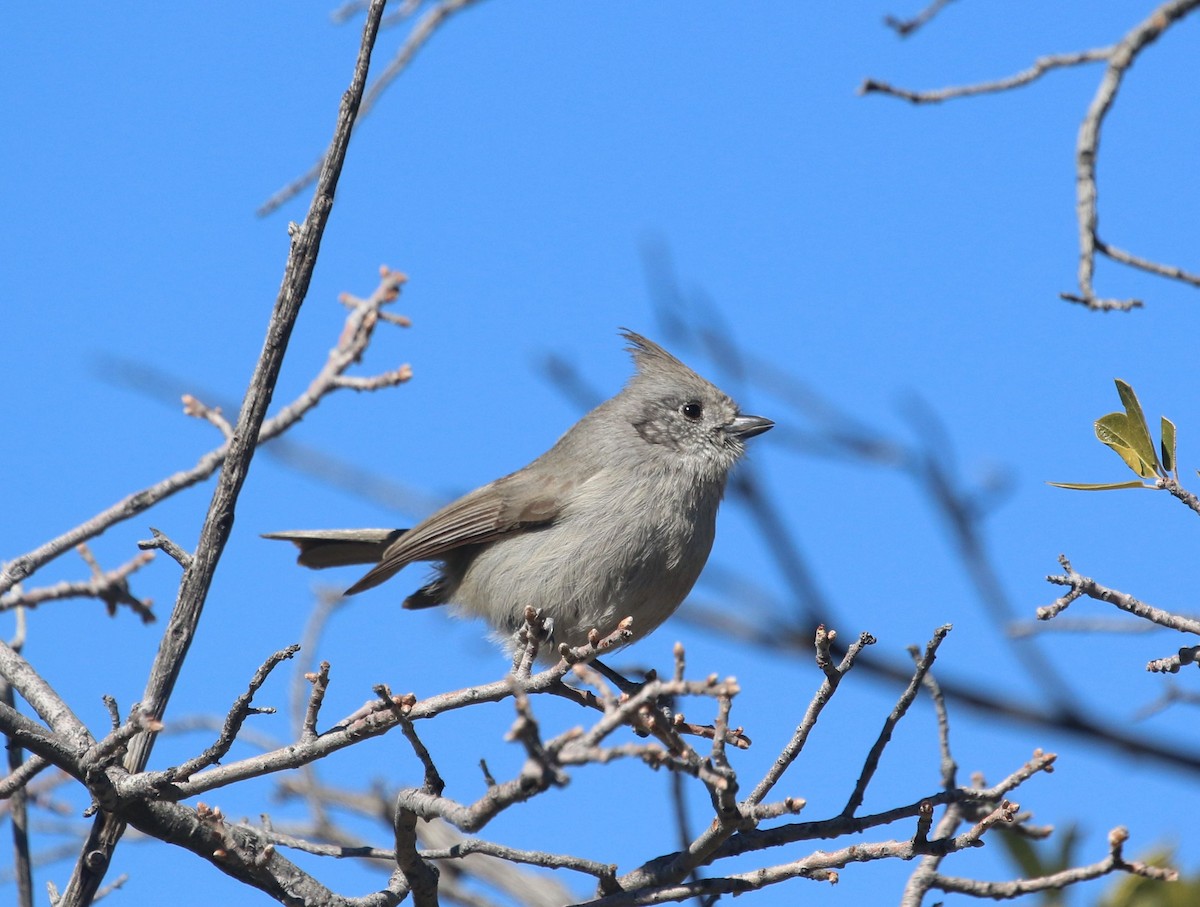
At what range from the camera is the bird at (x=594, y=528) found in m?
4.31

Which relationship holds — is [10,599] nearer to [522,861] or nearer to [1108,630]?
[522,861]

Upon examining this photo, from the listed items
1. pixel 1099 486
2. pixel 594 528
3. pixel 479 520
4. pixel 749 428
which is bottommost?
pixel 1099 486

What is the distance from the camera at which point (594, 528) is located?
441 cm

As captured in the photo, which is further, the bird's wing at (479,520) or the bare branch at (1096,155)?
the bird's wing at (479,520)

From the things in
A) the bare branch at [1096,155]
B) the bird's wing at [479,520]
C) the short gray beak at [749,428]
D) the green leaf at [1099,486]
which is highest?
the short gray beak at [749,428]

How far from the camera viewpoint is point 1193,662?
231cm

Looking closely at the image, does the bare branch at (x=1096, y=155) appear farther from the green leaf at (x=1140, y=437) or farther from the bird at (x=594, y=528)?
the bird at (x=594, y=528)

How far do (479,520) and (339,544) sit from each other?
738 mm

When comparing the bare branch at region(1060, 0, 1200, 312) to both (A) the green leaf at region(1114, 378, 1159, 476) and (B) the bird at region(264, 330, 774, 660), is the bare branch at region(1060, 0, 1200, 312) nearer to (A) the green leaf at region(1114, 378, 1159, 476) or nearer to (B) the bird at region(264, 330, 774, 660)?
(A) the green leaf at region(1114, 378, 1159, 476)

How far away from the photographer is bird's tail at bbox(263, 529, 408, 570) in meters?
5.11

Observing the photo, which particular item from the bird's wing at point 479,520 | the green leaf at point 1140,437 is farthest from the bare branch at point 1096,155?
the bird's wing at point 479,520

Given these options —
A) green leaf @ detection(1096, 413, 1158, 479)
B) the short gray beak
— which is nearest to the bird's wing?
the short gray beak

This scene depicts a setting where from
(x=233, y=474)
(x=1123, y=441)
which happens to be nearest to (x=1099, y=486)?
(x=1123, y=441)

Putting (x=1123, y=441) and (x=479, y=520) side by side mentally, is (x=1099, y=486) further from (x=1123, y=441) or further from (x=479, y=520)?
(x=479, y=520)
